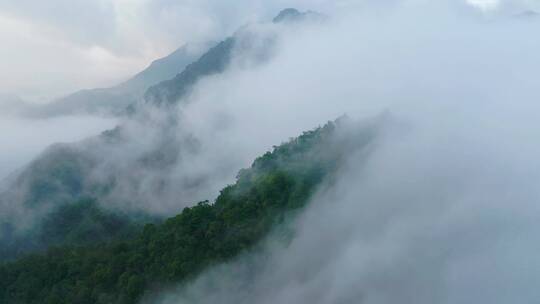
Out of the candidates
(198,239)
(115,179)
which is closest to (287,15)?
(115,179)

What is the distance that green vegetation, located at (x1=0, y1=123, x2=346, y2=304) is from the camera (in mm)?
35625

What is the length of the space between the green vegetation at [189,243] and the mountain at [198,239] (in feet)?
0.22

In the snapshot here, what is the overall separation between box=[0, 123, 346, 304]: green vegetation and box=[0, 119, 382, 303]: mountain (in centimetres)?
7

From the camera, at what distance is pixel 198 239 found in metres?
37.5

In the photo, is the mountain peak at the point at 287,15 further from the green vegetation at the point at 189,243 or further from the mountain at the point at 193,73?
the green vegetation at the point at 189,243

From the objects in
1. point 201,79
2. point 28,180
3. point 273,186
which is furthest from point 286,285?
point 201,79

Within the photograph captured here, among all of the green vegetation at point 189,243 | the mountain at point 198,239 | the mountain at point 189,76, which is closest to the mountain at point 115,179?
the mountain at point 189,76

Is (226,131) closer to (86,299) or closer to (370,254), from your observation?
(86,299)

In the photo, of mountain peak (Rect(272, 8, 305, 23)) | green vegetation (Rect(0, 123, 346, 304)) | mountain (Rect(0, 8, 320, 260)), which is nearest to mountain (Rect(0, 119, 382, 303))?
green vegetation (Rect(0, 123, 346, 304))

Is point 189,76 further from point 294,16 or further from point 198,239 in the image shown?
point 198,239

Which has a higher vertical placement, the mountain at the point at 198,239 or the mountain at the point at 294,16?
the mountain at the point at 294,16

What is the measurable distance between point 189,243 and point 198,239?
790 millimetres

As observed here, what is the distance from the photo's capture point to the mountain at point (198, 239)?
35656 millimetres

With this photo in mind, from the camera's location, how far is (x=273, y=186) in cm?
3828
